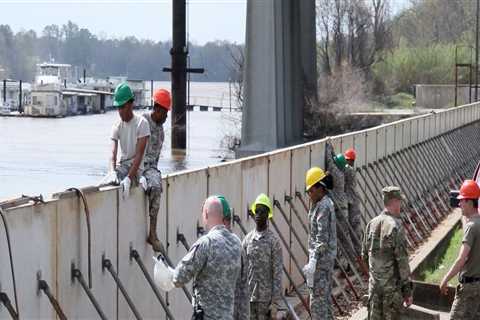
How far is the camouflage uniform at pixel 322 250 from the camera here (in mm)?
10297

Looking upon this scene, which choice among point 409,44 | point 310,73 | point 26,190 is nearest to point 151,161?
point 26,190

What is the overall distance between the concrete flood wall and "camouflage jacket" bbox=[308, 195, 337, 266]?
136 centimetres

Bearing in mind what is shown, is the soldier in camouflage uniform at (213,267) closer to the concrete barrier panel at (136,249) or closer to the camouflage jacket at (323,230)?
the concrete barrier panel at (136,249)

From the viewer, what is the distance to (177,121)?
160 feet

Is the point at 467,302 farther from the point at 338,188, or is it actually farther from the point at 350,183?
the point at 350,183

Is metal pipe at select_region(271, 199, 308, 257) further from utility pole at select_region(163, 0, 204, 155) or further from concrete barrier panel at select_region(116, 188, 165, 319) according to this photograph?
utility pole at select_region(163, 0, 204, 155)

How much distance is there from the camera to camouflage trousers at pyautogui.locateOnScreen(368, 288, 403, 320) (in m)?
10.5

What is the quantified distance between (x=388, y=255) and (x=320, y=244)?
67 cm

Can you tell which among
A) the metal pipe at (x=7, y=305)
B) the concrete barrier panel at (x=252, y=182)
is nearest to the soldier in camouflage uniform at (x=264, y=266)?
the metal pipe at (x=7, y=305)

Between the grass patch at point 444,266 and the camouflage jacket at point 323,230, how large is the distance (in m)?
4.45

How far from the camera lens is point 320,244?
10.4 m

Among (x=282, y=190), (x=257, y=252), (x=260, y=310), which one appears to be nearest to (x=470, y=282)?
(x=260, y=310)

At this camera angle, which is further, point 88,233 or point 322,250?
point 322,250

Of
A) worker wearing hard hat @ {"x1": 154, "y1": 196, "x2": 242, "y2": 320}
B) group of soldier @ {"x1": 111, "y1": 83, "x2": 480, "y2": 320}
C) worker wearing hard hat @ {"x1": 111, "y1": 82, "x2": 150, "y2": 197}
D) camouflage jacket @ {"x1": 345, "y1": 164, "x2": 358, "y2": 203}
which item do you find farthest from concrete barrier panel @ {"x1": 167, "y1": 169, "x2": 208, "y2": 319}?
camouflage jacket @ {"x1": 345, "y1": 164, "x2": 358, "y2": 203}
